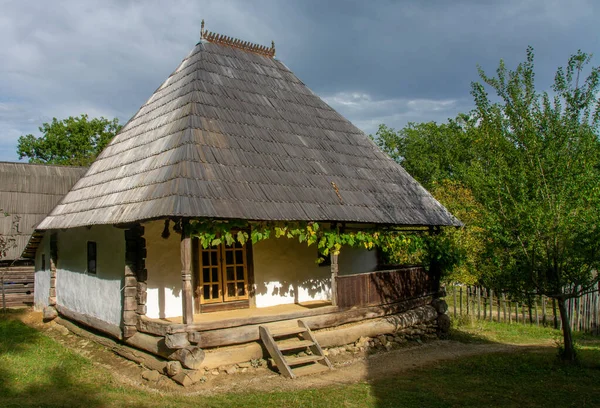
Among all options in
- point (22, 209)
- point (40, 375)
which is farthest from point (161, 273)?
point (22, 209)

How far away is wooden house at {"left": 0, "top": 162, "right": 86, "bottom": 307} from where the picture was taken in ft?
52.5

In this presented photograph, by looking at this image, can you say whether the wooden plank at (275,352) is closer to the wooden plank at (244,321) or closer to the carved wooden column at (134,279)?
the wooden plank at (244,321)

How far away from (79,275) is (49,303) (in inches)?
81.7

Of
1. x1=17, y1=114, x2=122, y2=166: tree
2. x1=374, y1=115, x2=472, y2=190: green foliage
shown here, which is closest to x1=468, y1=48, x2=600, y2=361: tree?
x1=374, y1=115, x2=472, y2=190: green foliage

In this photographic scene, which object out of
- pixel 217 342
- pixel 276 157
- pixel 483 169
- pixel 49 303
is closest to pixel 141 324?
pixel 217 342

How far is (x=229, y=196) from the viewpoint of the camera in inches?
321

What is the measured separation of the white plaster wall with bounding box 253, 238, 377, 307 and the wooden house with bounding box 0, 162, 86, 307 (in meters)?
7.73

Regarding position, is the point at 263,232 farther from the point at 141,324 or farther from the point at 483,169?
the point at 483,169

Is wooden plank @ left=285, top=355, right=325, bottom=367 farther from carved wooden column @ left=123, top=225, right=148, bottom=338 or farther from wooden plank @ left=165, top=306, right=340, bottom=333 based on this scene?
carved wooden column @ left=123, top=225, right=148, bottom=338

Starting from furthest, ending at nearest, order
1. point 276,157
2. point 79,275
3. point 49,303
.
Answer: point 49,303 → point 79,275 → point 276,157

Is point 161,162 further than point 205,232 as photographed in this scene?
Yes

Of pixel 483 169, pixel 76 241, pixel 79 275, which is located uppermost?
pixel 483 169

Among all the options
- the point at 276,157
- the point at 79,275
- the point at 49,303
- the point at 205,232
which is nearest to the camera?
the point at 205,232

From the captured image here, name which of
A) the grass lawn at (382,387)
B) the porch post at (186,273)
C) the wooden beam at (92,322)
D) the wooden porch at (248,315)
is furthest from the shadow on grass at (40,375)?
the porch post at (186,273)
